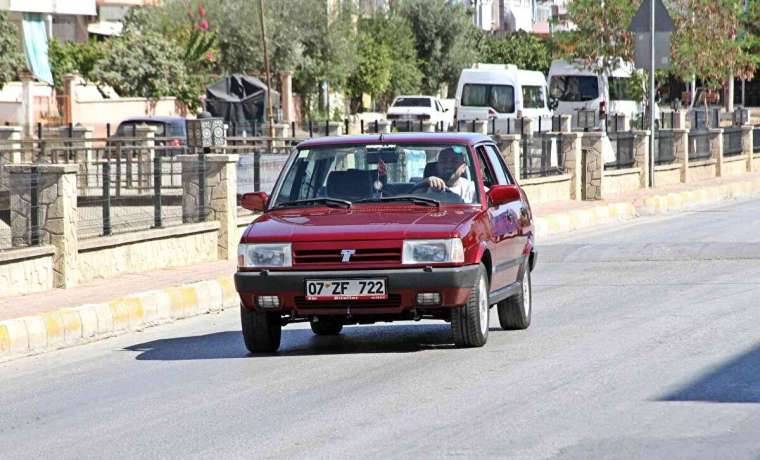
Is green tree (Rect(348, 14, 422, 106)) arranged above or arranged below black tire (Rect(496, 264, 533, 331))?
above

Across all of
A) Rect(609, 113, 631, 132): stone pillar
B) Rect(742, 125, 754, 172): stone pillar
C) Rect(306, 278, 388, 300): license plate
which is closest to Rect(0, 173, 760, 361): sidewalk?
Rect(306, 278, 388, 300): license plate

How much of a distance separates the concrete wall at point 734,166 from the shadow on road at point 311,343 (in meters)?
31.1

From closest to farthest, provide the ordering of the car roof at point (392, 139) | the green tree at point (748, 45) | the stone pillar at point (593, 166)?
the car roof at point (392, 139), the stone pillar at point (593, 166), the green tree at point (748, 45)

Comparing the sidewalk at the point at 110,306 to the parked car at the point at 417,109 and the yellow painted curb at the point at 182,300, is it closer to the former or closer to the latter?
the yellow painted curb at the point at 182,300

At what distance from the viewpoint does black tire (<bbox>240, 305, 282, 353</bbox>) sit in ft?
38.0

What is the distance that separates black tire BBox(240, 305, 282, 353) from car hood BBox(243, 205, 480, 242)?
579 mm

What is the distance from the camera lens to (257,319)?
11.6 metres

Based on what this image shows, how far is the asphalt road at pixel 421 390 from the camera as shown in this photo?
26.2 ft

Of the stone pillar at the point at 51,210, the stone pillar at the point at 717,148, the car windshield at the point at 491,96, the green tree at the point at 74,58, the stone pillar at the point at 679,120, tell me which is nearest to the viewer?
the stone pillar at the point at 51,210

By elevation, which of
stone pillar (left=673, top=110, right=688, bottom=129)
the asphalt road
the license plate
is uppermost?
stone pillar (left=673, top=110, right=688, bottom=129)

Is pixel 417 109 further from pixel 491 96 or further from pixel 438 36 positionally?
pixel 438 36

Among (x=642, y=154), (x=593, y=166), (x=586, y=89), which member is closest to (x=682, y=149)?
(x=642, y=154)

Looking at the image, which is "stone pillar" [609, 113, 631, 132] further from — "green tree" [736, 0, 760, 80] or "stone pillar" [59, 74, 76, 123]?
"stone pillar" [59, 74, 76, 123]

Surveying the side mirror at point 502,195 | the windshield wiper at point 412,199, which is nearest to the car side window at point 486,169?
the side mirror at point 502,195
